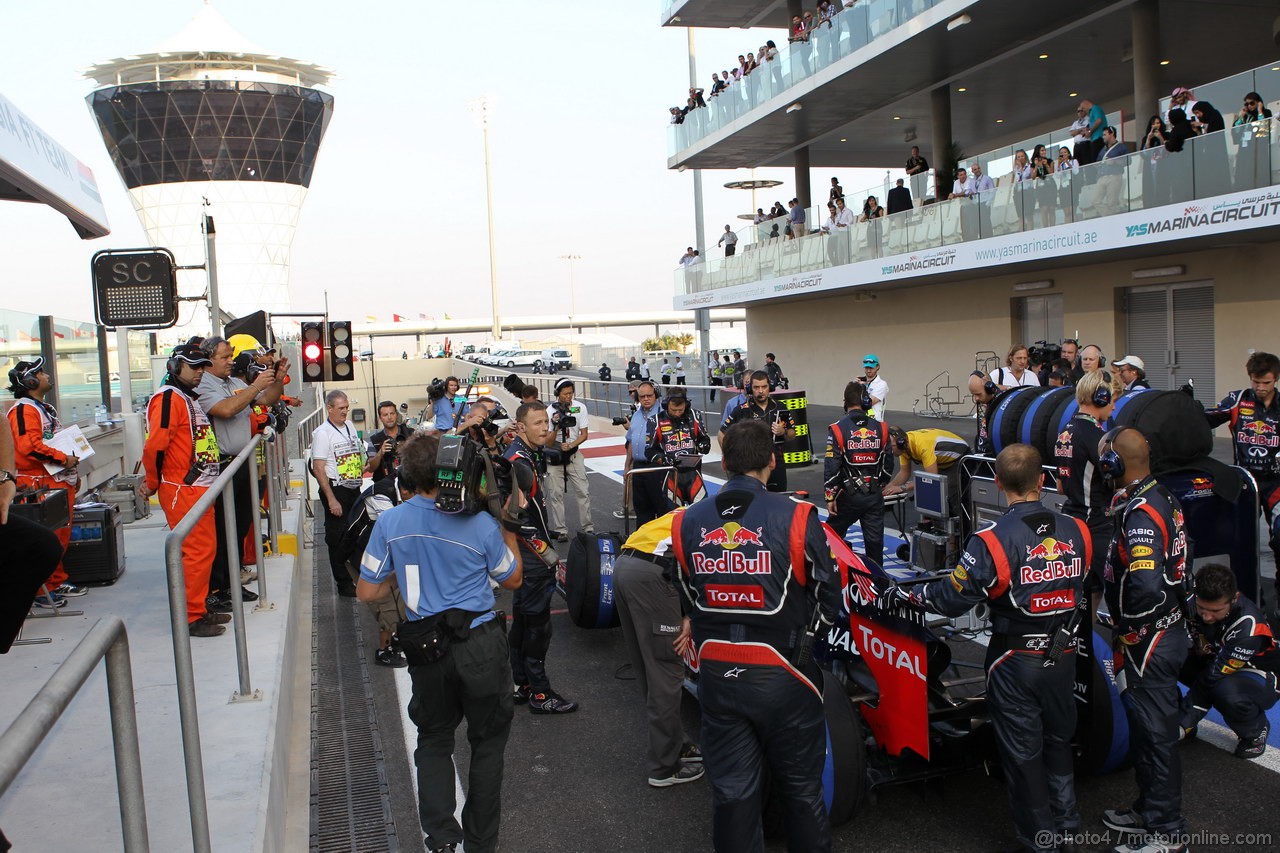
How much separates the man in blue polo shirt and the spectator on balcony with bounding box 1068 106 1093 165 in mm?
11605

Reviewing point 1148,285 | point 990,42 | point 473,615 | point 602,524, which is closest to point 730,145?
point 990,42

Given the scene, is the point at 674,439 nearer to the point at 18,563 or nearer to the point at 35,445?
the point at 35,445

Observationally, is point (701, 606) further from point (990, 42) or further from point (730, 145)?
point (730, 145)

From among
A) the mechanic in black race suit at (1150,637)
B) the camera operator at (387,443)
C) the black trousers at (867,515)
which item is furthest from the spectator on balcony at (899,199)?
the mechanic in black race suit at (1150,637)

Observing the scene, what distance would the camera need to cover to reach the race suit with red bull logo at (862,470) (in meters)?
8.56

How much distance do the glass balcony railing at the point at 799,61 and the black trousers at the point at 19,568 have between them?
2146 cm

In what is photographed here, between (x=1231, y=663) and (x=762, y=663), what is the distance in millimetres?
2739

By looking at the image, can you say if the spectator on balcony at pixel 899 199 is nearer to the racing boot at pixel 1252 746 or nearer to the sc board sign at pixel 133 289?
the sc board sign at pixel 133 289

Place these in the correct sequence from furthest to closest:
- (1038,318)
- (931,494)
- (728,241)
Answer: (728,241), (1038,318), (931,494)

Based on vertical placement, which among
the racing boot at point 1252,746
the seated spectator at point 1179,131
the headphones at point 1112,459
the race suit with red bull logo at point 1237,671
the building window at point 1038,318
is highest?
the seated spectator at point 1179,131

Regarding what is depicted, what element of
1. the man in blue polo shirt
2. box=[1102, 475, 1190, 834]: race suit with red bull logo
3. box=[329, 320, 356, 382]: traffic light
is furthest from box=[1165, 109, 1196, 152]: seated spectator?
box=[1102, 475, 1190, 834]: race suit with red bull logo

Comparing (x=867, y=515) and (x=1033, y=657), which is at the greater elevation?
(x=1033, y=657)

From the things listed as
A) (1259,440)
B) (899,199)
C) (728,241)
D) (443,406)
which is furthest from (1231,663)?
(728,241)

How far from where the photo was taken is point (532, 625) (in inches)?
243
